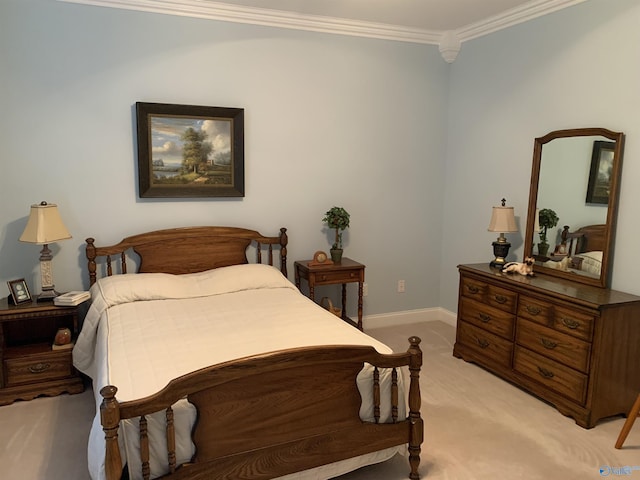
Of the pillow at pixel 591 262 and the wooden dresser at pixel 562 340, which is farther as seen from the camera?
the pillow at pixel 591 262

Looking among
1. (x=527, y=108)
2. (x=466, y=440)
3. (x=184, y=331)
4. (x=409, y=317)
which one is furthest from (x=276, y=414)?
(x=527, y=108)

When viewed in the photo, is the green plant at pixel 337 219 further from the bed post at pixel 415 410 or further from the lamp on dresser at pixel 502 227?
the bed post at pixel 415 410

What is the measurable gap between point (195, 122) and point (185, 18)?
2.45 feet

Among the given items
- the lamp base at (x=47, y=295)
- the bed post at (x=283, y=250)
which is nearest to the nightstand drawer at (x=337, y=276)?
the bed post at (x=283, y=250)

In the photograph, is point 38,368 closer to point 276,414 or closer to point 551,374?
point 276,414

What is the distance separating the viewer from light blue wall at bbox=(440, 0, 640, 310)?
9.78ft

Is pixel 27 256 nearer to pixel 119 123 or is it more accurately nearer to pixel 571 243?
pixel 119 123

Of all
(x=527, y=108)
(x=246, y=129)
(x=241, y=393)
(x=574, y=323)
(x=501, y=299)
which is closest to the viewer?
(x=241, y=393)

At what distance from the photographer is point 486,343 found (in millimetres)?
3510

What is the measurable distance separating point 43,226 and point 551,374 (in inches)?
130

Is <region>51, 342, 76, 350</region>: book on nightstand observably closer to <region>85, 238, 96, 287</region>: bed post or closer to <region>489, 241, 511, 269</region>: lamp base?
<region>85, 238, 96, 287</region>: bed post

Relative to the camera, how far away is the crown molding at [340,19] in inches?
135

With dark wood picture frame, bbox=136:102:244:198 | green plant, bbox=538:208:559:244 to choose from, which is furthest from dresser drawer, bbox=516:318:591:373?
dark wood picture frame, bbox=136:102:244:198

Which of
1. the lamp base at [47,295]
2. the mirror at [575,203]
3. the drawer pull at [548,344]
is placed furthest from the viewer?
the lamp base at [47,295]
